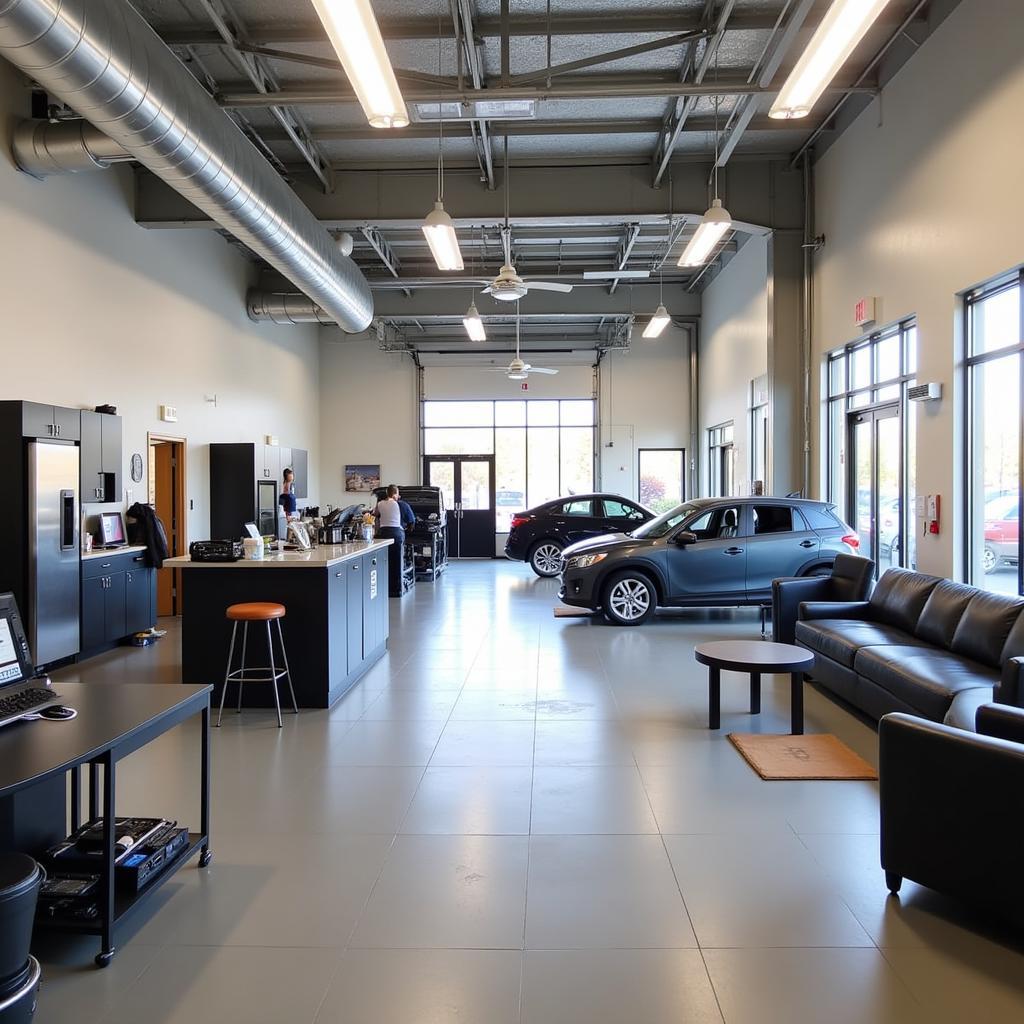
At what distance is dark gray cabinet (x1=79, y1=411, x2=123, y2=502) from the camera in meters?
6.84

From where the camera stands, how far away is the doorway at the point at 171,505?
9.41m

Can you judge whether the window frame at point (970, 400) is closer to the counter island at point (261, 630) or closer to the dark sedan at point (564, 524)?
the counter island at point (261, 630)

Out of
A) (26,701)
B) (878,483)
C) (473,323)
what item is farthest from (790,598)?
(473,323)

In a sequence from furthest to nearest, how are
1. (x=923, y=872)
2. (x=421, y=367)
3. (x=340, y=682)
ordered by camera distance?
1. (x=421, y=367)
2. (x=340, y=682)
3. (x=923, y=872)

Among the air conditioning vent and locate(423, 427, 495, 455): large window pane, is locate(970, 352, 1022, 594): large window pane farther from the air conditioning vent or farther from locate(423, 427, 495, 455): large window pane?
locate(423, 427, 495, 455): large window pane

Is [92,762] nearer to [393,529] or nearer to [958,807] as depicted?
[958,807]

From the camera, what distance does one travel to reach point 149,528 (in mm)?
7828

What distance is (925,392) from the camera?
6410 millimetres

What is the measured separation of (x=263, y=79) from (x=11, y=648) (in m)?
5.93

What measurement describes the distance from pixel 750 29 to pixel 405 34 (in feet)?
9.26

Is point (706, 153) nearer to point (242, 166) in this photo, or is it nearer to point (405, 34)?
point (405, 34)

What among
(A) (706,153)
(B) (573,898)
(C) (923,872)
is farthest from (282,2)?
(C) (923,872)

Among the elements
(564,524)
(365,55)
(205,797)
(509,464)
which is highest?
(365,55)

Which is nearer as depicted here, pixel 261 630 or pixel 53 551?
pixel 261 630
